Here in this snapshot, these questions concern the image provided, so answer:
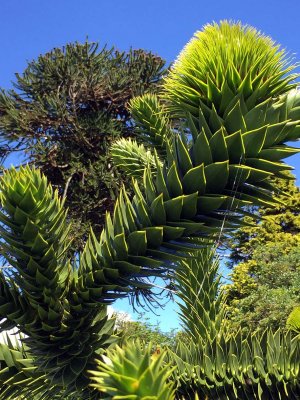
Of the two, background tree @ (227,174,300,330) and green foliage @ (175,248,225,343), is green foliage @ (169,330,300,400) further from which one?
background tree @ (227,174,300,330)

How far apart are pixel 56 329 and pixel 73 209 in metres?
11.3

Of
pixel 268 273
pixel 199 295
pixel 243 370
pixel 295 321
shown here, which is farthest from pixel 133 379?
pixel 268 273

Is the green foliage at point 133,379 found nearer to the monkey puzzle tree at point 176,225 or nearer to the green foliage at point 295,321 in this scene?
the monkey puzzle tree at point 176,225

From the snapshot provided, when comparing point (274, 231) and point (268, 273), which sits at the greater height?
point (274, 231)

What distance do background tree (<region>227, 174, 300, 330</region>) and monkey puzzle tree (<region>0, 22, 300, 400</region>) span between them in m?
6.09

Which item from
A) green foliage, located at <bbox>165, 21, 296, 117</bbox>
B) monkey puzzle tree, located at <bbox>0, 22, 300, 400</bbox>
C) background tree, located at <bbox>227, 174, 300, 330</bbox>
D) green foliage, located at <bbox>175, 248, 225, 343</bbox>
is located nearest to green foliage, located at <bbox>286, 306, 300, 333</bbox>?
green foliage, located at <bbox>175, 248, 225, 343</bbox>

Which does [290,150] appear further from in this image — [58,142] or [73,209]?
[58,142]

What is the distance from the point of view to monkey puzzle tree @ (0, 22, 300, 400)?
8.02 feet

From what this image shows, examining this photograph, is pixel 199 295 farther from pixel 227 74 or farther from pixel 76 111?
pixel 76 111

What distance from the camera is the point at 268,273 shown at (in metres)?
13.0

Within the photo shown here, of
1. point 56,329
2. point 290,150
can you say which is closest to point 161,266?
point 56,329

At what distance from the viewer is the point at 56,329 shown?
2555mm

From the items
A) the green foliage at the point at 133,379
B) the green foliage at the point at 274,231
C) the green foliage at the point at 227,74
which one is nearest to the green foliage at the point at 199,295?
the green foliage at the point at 227,74

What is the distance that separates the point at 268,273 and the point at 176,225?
11014 mm
